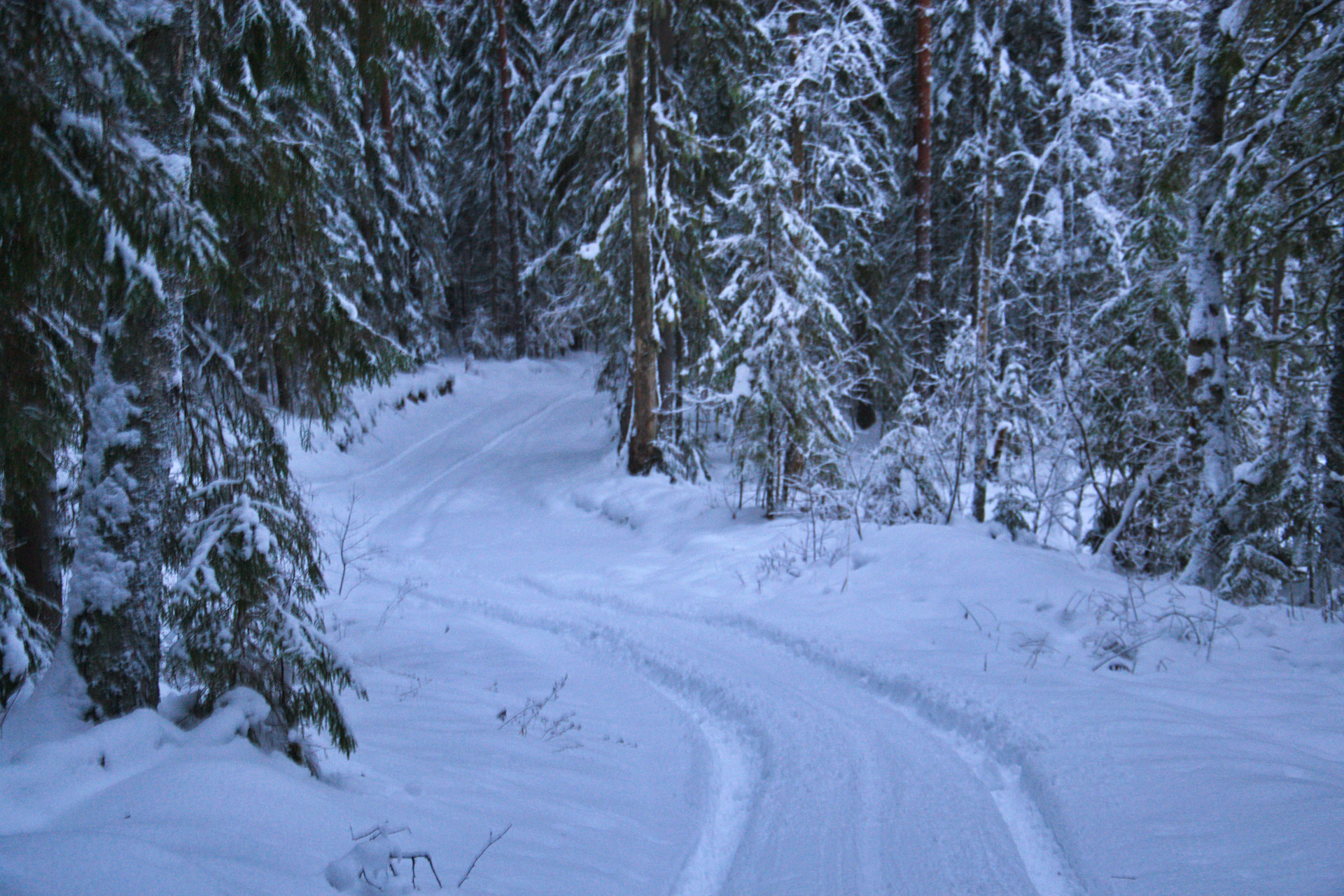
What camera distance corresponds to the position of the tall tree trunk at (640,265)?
44.2 feet

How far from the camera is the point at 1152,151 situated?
369 inches

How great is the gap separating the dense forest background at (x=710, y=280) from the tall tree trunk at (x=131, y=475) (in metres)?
0.01

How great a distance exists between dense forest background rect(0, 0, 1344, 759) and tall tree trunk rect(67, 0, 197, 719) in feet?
0.05

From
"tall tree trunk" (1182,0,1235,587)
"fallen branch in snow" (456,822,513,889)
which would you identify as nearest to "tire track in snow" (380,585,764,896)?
"fallen branch in snow" (456,822,513,889)

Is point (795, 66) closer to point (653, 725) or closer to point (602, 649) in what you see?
point (602, 649)

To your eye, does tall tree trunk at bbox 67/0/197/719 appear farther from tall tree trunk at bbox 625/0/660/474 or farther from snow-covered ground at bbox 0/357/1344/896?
tall tree trunk at bbox 625/0/660/474

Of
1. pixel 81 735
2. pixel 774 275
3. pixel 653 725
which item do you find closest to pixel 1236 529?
pixel 653 725

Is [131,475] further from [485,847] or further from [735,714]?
[735,714]

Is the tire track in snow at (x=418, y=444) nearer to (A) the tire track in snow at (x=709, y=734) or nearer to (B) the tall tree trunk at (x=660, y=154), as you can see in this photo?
(B) the tall tree trunk at (x=660, y=154)

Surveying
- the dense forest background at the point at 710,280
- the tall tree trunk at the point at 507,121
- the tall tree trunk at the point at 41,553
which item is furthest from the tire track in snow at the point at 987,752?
the tall tree trunk at the point at 507,121

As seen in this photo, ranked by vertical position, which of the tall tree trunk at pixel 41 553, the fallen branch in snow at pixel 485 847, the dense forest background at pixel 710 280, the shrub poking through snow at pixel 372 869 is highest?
the dense forest background at pixel 710 280

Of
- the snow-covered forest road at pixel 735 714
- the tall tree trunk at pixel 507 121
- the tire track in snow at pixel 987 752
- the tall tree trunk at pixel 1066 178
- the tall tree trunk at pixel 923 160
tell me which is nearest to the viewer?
the tire track in snow at pixel 987 752

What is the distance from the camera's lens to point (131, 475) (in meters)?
3.21

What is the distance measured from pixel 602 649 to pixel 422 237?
2167 centimetres
